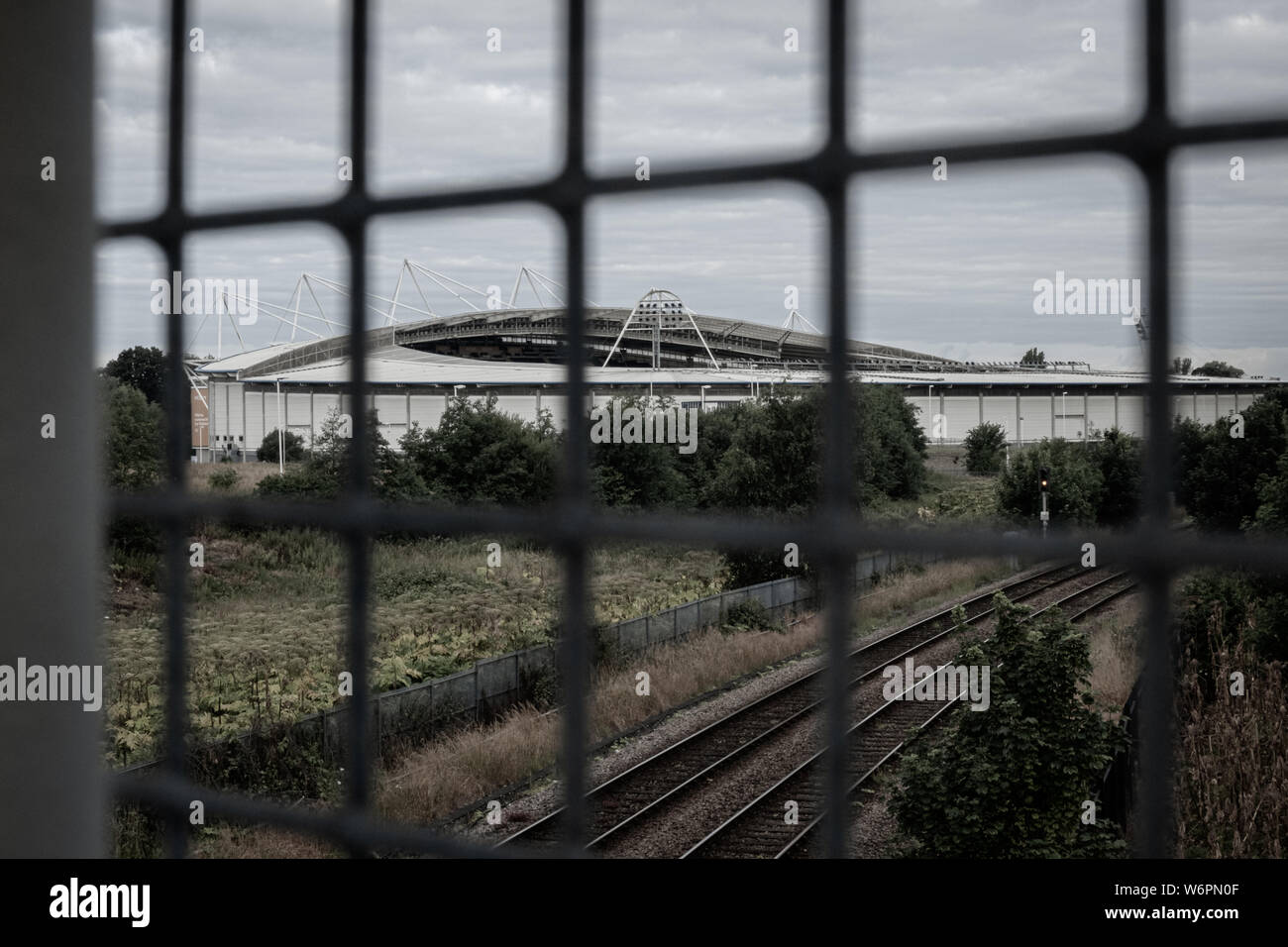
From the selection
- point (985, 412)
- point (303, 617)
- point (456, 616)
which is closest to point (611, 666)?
point (456, 616)

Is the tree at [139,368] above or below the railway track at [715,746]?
above

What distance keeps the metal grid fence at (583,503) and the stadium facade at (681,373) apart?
0.06 m

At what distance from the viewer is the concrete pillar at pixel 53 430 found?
115 cm

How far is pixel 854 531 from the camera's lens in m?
0.73

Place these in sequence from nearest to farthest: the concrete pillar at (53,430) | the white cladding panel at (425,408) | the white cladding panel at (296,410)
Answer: the concrete pillar at (53,430)
the white cladding panel at (425,408)
the white cladding panel at (296,410)

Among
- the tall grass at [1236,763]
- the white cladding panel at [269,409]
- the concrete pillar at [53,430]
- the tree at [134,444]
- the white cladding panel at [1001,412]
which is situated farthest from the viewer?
the white cladding panel at [269,409]

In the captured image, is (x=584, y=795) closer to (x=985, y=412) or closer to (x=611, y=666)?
(x=985, y=412)

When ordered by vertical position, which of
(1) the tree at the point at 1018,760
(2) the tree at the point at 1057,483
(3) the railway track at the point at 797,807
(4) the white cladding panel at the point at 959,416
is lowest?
Answer: (3) the railway track at the point at 797,807

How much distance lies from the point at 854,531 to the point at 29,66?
1.02 m

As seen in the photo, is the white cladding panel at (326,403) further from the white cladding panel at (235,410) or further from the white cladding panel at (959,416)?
the white cladding panel at (959,416)

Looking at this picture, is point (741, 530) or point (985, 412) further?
point (985, 412)

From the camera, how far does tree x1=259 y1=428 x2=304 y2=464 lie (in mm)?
3479

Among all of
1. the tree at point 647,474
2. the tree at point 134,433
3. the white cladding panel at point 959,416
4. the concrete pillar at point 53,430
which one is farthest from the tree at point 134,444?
the tree at point 647,474
